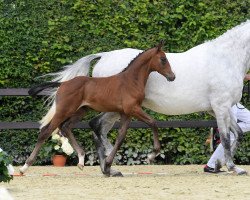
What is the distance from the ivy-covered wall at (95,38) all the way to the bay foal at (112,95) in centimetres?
255

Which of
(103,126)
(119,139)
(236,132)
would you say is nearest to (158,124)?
(103,126)

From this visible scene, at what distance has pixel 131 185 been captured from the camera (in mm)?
9742

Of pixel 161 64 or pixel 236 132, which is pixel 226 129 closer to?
pixel 236 132

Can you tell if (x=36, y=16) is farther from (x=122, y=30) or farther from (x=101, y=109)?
(x=101, y=109)

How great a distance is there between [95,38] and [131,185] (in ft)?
14.5

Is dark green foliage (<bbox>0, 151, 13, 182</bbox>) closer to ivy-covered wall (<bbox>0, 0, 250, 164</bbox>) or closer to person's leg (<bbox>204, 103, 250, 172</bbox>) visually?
person's leg (<bbox>204, 103, 250, 172</bbox>)

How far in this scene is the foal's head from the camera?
10.9 m

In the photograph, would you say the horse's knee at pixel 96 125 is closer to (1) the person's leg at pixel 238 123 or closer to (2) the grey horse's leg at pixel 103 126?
(2) the grey horse's leg at pixel 103 126

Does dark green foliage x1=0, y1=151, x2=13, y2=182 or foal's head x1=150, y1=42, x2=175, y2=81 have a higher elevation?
foal's head x1=150, y1=42, x2=175, y2=81

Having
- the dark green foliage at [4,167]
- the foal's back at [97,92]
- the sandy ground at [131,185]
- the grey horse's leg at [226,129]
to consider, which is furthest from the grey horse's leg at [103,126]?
the dark green foliage at [4,167]

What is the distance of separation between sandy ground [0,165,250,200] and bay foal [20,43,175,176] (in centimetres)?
43

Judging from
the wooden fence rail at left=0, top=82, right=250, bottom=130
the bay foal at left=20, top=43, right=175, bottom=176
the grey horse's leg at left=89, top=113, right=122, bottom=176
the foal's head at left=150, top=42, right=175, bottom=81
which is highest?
the foal's head at left=150, top=42, right=175, bottom=81

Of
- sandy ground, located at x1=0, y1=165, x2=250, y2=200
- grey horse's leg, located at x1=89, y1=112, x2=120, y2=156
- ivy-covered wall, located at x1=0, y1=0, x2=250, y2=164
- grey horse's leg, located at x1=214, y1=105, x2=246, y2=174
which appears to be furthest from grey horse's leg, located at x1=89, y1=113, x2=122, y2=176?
ivy-covered wall, located at x1=0, y1=0, x2=250, y2=164

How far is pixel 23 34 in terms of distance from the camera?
13570mm
